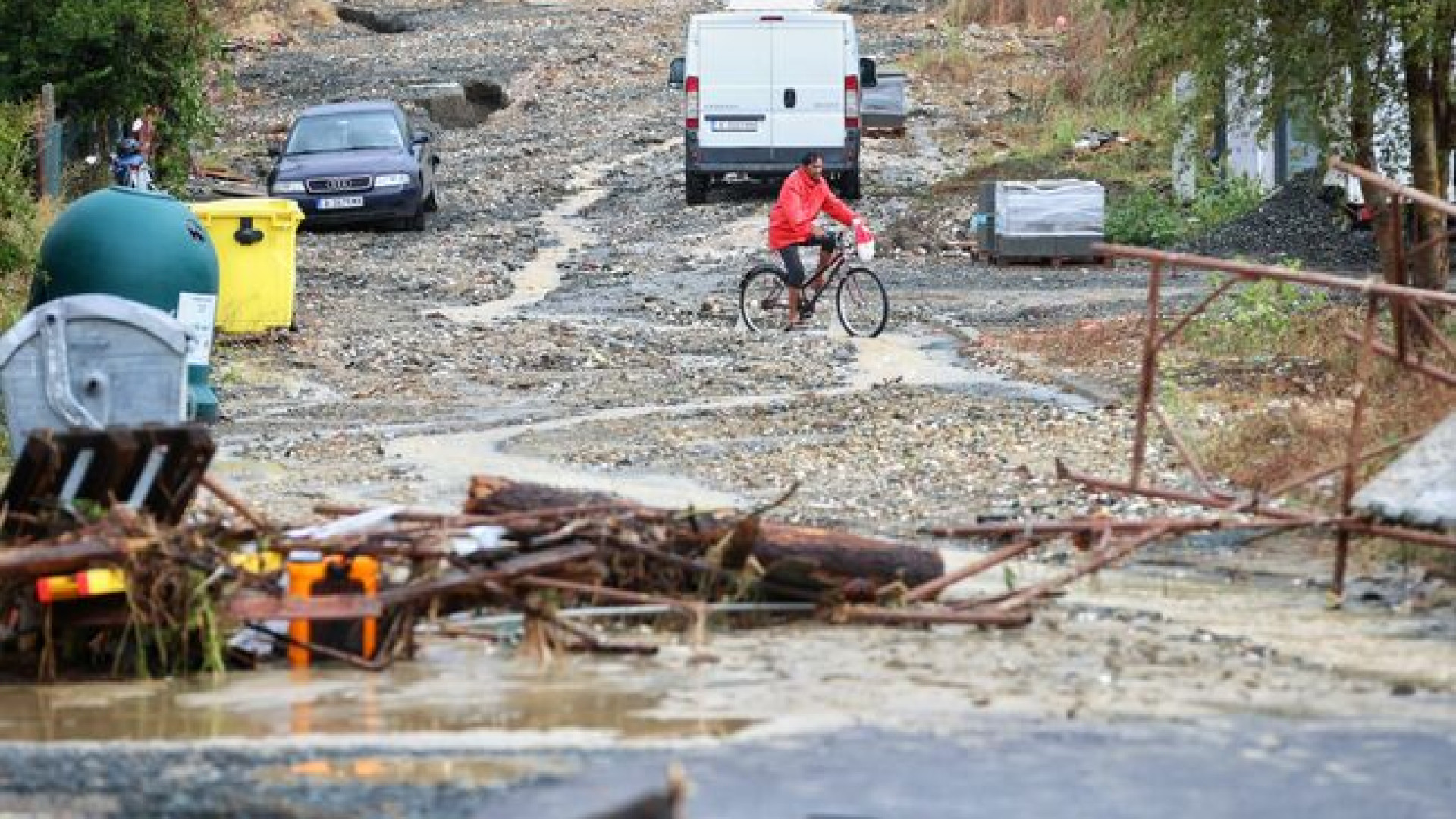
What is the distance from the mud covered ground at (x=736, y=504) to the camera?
8914 mm

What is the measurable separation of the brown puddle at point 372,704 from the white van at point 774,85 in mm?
24506

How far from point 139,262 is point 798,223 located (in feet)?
26.0

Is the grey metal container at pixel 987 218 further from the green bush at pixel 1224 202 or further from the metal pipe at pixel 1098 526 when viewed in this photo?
the metal pipe at pixel 1098 526

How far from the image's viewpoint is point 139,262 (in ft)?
60.4

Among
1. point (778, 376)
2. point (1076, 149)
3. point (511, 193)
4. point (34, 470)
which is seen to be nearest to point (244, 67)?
point (511, 193)

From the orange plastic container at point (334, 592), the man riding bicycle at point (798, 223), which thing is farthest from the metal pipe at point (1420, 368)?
the man riding bicycle at point (798, 223)

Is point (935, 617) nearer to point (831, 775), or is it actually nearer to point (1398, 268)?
point (831, 775)

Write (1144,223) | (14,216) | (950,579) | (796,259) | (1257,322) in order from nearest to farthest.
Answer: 1. (950,579)
2. (1257,322)
3. (14,216)
4. (796,259)
5. (1144,223)

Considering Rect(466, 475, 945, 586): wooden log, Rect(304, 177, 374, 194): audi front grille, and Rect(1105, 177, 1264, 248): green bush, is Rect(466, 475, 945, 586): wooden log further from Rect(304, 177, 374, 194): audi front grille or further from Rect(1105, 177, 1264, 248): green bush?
Rect(304, 177, 374, 194): audi front grille

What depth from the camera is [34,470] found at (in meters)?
10.8

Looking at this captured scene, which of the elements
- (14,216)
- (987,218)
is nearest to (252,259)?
(14,216)

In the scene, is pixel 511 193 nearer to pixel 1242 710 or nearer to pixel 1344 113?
pixel 1344 113

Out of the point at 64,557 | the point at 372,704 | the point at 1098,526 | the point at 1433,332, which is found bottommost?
the point at 372,704

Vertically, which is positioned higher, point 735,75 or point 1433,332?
point 735,75
